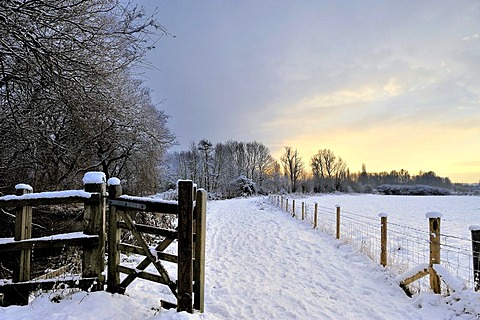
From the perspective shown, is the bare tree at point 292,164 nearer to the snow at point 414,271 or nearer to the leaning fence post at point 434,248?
the snow at point 414,271

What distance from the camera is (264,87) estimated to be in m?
15.2

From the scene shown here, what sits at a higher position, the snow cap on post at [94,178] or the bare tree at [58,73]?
the bare tree at [58,73]

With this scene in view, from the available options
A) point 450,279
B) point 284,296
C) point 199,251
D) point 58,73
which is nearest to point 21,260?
point 199,251

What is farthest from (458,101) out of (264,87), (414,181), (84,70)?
(414,181)

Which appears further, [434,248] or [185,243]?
[434,248]

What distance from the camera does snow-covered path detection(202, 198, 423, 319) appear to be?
3859mm

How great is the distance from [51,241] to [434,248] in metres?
5.43

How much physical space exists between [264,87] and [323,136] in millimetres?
10917

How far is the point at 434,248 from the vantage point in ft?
14.1

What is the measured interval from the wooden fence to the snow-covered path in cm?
78

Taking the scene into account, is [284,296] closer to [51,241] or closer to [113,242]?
[113,242]

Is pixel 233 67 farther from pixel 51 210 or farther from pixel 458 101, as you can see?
pixel 458 101

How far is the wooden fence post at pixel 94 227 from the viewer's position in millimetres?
3500

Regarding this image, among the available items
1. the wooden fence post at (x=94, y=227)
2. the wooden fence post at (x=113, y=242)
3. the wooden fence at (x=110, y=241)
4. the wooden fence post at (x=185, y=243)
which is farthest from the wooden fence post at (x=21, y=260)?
the wooden fence post at (x=185, y=243)
